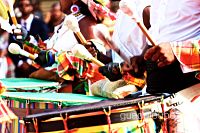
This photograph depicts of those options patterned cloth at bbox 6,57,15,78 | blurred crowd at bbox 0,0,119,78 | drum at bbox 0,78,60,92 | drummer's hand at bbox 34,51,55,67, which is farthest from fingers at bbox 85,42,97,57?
patterned cloth at bbox 6,57,15,78

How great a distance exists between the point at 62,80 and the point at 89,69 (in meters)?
0.28

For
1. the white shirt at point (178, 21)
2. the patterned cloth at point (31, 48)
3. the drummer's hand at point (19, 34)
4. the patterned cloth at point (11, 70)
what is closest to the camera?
the white shirt at point (178, 21)

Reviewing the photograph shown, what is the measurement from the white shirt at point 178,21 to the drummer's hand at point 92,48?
0.91m

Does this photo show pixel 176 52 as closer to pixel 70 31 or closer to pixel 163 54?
pixel 163 54

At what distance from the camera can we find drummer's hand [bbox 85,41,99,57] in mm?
3545

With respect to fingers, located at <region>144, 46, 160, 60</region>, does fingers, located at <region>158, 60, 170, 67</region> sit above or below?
below

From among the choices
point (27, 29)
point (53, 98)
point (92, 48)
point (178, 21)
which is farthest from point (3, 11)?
point (27, 29)

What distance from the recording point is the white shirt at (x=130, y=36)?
3.16 meters

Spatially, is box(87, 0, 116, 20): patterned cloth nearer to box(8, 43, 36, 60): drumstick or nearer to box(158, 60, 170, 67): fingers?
box(8, 43, 36, 60): drumstick

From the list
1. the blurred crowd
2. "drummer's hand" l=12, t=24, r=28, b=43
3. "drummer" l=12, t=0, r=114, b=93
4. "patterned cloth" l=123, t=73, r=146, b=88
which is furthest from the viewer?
the blurred crowd

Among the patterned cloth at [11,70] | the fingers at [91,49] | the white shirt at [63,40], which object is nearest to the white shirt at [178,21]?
the fingers at [91,49]

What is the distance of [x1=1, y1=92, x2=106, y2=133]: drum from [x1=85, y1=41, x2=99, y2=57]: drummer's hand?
0.44m

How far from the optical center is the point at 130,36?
325 centimetres

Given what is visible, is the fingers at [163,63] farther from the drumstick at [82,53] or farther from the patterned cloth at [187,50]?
the drumstick at [82,53]
